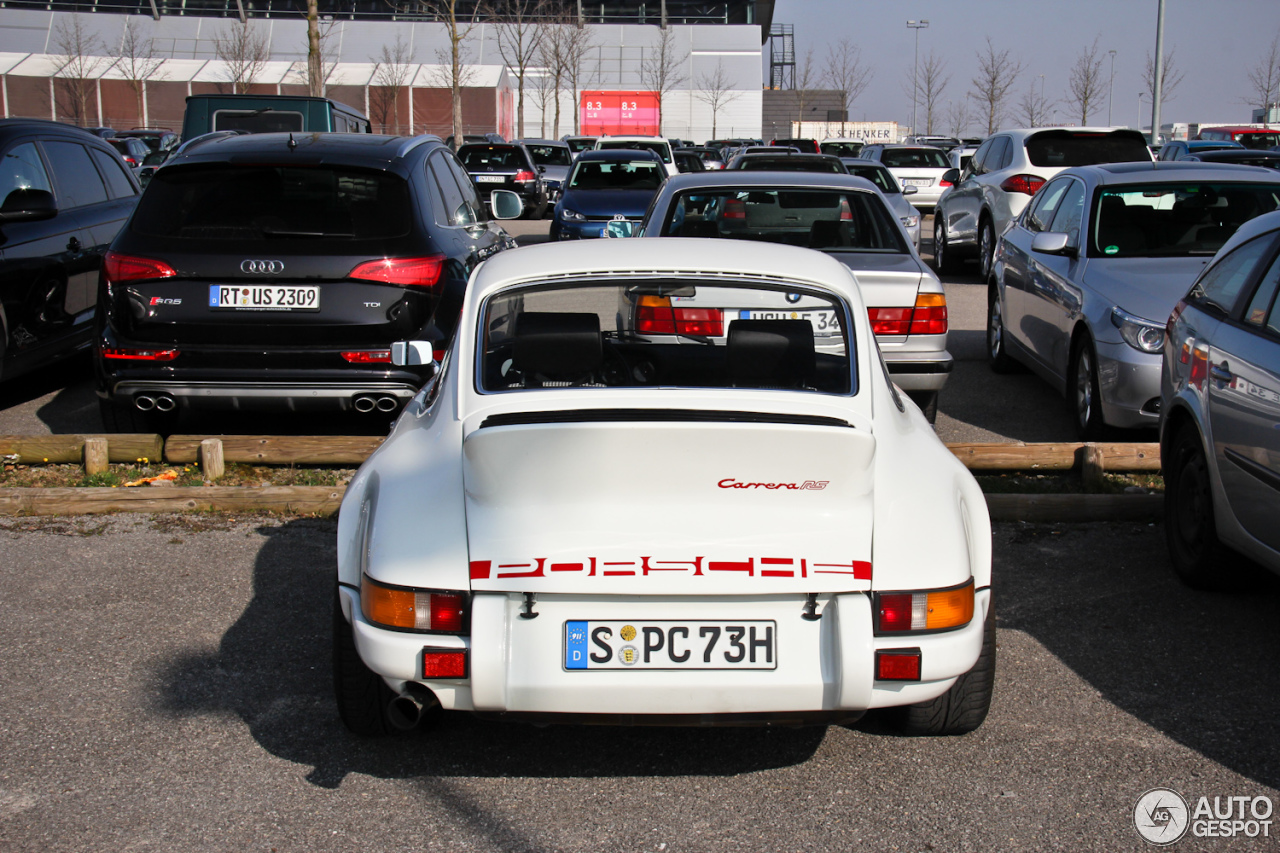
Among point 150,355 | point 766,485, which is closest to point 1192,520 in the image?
point 766,485

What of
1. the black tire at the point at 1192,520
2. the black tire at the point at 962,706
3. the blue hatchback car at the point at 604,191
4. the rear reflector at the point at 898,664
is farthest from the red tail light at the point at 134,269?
the blue hatchback car at the point at 604,191

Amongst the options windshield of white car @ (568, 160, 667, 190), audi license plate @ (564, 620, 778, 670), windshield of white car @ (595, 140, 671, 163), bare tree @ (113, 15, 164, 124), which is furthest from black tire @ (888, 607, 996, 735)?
bare tree @ (113, 15, 164, 124)

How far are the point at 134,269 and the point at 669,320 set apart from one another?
3351 millimetres

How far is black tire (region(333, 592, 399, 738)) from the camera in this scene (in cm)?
348

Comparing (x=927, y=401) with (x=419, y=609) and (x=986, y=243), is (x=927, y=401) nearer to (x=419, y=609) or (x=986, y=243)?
(x=419, y=609)

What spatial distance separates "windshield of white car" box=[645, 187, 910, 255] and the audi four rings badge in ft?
8.49

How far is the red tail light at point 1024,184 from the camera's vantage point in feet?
46.5

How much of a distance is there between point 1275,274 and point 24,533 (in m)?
5.40

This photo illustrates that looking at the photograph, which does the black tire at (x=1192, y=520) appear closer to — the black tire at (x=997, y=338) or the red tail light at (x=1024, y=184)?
the black tire at (x=997, y=338)

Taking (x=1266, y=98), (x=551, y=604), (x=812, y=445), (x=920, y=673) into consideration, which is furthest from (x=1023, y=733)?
(x=1266, y=98)

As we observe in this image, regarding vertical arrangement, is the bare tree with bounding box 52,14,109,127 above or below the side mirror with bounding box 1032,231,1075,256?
above

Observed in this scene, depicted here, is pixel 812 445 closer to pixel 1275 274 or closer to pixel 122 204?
pixel 1275 274

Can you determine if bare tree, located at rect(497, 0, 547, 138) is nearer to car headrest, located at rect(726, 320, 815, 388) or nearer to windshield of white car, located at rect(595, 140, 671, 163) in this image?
windshield of white car, located at rect(595, 140, 671, 163)

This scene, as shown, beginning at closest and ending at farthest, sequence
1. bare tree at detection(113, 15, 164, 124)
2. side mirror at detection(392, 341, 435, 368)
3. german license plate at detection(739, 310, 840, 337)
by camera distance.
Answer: german license plate at detection(739, 310, 840, 337), side mirror at detection(392, 341, 435, 368), bare tree at detection(113, 15, 164, 124)
